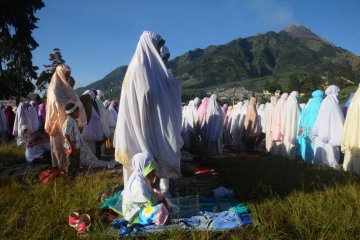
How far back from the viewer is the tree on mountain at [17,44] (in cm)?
2191

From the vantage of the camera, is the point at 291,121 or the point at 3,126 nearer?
the point at 291,121

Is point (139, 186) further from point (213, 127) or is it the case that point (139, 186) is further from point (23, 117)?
point (23, 117)

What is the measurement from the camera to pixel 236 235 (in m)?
3.42

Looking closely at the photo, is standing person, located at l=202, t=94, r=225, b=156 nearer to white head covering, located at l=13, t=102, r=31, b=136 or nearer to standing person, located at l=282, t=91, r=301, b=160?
standing person, located at l=282, t=91, r=301, b=160

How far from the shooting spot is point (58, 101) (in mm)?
6492

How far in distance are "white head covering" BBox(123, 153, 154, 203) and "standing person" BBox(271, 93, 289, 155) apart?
7349 mm

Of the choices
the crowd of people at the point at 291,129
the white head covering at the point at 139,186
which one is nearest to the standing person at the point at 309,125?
the crowd of people at the point at 291,129

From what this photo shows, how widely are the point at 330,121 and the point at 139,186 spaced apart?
5.51 meters

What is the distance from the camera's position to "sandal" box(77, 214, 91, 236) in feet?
11.6

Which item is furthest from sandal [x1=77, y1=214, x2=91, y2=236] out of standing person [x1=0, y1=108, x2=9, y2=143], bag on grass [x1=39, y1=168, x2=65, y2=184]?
standing person [x1=0, y1=108, x2=9, y2=143]

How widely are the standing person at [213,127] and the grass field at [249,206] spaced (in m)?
4.28

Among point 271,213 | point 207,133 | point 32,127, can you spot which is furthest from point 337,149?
point 32,127

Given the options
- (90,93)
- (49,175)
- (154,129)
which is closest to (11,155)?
(90,93)

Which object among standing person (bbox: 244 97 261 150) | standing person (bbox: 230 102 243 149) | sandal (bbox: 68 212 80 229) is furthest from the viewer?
standing person (bbox: 230 102 243 149)
